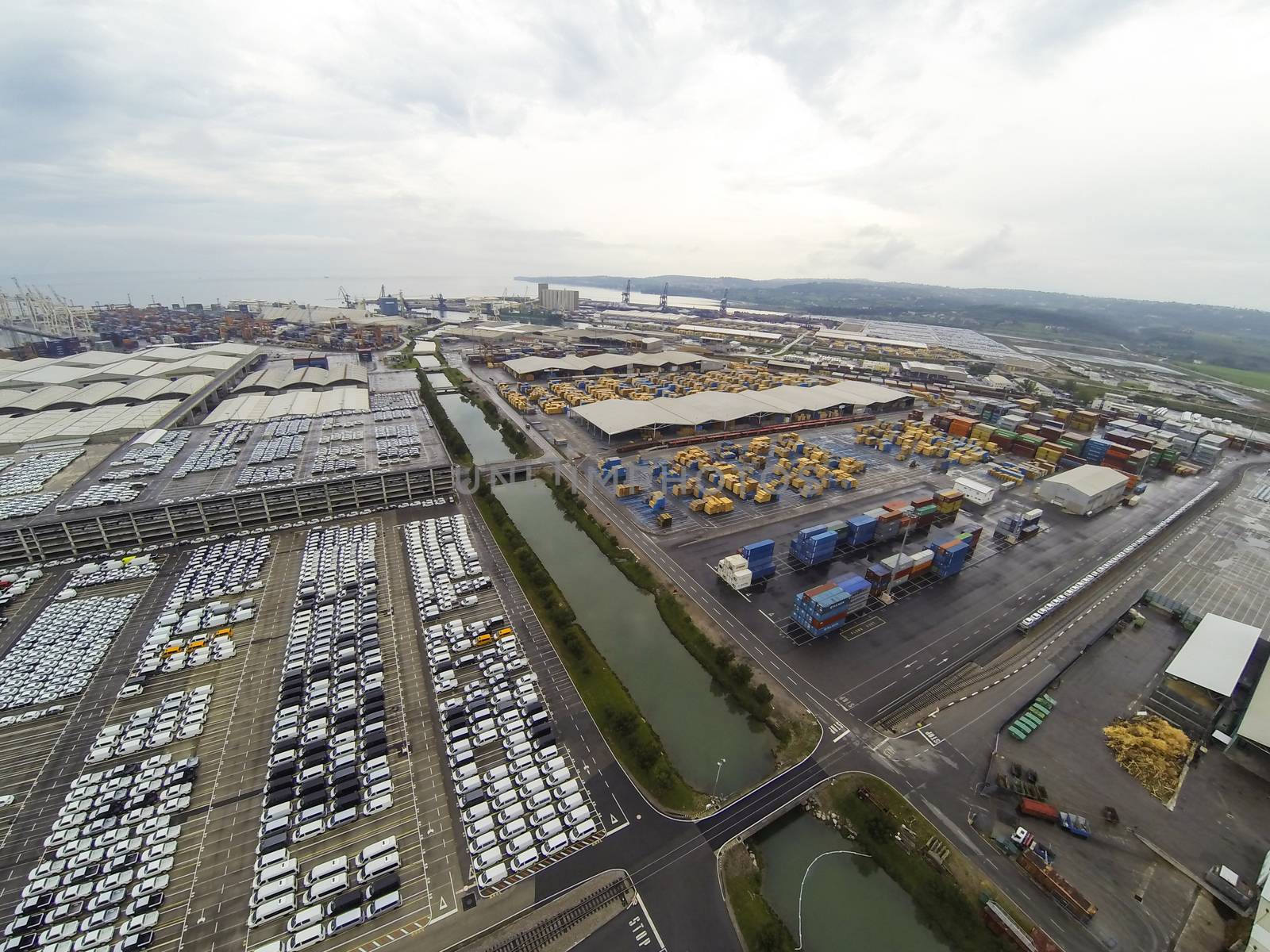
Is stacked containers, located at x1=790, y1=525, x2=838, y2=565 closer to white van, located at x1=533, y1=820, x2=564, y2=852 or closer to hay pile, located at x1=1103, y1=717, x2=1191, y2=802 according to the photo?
hay pile, located at x1=1103, y1=717, x2=1191, y2=802

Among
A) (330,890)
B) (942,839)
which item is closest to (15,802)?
(330,890)

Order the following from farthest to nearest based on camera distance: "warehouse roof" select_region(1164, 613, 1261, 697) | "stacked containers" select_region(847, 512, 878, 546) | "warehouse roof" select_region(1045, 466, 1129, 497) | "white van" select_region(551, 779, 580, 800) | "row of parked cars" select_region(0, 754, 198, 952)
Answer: "warehouse roof" select_region(1045, 466, 1129, 497)
"stacked containers" select_region(847, 512, 878, 546)
"warehouse roof" select_region(1164, 613, 1261, 697)
"white van" select_region(551, 779, 580, 800)
"row of parked cars" select_region(0, 754, 198, 952)

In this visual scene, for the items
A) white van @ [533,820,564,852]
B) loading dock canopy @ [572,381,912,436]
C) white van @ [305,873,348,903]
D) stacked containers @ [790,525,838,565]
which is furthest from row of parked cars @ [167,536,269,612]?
stacked containers @ [790,525,838,565]

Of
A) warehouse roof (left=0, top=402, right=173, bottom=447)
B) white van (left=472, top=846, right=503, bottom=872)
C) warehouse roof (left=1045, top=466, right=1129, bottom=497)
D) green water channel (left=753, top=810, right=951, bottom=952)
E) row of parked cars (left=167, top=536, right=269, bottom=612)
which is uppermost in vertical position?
warehouse roof (left=0, top=402, right=173, bottom=447)

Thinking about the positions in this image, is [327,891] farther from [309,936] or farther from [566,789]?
[566,789]

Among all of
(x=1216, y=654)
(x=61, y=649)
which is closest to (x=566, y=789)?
(x=61, y=649)

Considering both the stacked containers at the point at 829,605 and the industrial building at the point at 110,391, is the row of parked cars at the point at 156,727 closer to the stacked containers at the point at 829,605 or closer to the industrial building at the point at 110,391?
the stacked containers at the point at 829,605

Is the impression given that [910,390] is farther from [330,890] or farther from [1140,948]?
[330,890]
